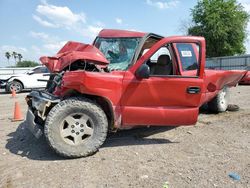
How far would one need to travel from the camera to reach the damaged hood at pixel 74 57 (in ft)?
17.5

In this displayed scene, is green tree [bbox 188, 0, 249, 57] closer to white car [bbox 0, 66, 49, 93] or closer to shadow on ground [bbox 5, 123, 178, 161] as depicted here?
white car [bbox 0, 66, 49, 93]

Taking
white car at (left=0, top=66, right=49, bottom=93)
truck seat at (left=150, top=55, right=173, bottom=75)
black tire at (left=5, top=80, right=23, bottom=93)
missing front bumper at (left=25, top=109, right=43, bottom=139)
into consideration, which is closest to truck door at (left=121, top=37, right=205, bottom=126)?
truck seat at (left=150, top=55, right=173, bottom=75)

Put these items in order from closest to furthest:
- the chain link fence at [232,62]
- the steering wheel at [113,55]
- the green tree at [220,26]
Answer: the steering wheel at [113,55] → the chain link fence at [232,62] → the green tree at [220,26]

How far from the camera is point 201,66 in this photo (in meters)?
5.54

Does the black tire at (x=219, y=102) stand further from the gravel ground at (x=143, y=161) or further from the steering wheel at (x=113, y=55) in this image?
the steering wheel at (x=113, y=55)

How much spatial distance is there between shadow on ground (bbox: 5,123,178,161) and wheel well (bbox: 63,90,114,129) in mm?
562

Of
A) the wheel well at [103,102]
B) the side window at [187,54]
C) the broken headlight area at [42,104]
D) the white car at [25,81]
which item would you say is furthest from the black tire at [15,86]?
the side window at [187,54]

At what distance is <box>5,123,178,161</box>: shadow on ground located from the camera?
17.2 feet

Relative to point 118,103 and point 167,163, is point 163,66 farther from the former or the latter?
point 167,163

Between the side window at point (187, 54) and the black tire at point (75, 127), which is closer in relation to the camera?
the black tire at point (75, 127)

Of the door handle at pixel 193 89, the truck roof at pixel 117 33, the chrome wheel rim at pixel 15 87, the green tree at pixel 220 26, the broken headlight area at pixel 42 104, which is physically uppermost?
the green tree at pixel 220 26

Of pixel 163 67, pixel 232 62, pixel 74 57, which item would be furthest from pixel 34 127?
pixel 232 62

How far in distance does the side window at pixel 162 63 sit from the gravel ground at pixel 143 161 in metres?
1.19

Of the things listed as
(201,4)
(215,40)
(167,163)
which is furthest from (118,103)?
(201,4)
